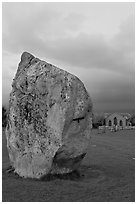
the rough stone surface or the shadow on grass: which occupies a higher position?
the rough stone surface

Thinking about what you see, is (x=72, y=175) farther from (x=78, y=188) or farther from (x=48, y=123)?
(x=48, y=123)

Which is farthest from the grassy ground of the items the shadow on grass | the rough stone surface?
the rough stone surface

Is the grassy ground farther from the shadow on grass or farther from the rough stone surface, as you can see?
the rough stone surface

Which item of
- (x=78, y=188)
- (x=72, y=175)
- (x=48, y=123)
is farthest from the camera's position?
(x=72, y=175)

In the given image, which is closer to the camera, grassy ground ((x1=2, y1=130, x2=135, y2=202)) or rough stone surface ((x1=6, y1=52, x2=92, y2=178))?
grassy ground ((x1=2, y1=130, x2=135, y2=202))

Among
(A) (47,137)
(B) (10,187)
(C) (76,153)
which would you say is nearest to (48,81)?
(A) (47,137)

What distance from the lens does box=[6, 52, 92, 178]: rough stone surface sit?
29.9 ft

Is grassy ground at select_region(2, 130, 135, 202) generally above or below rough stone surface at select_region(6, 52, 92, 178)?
below

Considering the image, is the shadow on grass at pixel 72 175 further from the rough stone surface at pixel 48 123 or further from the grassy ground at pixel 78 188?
the rough stone surface at pixel 48 123

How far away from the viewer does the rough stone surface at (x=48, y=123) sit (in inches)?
358

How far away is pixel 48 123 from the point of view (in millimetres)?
9266

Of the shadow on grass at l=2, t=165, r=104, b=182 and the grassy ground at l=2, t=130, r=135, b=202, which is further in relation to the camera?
the shadow on grass at l=2, t=165, r=104, b=182

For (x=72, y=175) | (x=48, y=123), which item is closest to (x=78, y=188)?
(x=72, y=175)

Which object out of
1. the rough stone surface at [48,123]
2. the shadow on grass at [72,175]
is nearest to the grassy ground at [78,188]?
the shadow on grass at [72,175]
